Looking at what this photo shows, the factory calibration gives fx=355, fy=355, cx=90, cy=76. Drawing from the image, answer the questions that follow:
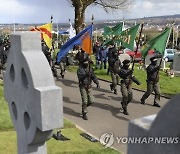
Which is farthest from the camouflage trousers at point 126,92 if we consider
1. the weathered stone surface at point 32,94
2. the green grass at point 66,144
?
the weathered stone surface at point 32,94

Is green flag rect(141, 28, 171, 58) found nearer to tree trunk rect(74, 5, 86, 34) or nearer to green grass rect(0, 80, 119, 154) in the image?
green grass rect(0, 80, 119, 154)

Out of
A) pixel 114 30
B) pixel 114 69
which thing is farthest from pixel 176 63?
pixel 114 69

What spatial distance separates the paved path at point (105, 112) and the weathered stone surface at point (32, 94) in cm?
285

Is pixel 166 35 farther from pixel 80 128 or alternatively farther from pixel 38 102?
pixel 38 102

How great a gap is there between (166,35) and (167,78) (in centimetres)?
736

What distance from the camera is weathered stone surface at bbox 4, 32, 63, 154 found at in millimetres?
4336

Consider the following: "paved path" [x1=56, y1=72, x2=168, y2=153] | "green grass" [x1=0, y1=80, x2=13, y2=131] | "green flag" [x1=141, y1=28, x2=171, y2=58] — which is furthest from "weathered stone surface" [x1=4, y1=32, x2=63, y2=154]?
"green flag" [x1=141, y1=28, x2=171, y2=58]

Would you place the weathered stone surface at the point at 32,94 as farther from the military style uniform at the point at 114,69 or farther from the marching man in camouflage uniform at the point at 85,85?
the military style uniform at the point at 114,69

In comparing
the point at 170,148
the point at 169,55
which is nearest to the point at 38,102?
the point at 170,148

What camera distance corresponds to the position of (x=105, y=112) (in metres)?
10.7

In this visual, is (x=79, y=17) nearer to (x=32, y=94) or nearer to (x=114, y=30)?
(x=114, y=30)

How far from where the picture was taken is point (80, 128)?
29.0ft

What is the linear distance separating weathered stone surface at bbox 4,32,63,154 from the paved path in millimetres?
2848

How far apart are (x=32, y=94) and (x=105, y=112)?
6.37m
